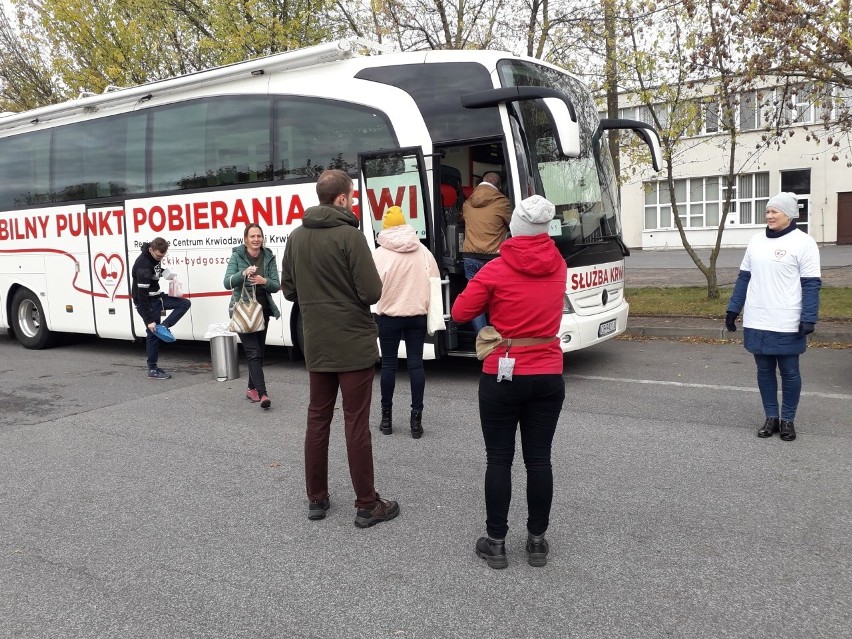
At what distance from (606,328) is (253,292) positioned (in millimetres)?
3845

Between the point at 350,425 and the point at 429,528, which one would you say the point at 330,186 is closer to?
the point at 350,425

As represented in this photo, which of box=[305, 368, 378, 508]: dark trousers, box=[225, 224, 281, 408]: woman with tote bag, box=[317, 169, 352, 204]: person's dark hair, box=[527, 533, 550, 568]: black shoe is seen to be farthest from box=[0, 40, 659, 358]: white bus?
box=[527, 533, 550, 568]: black shoe

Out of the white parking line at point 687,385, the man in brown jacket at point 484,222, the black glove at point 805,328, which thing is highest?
the man in brown jacket at point 484,222

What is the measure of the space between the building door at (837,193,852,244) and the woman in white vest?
3239 cm

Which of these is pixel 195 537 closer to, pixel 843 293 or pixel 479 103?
pixel 479 103

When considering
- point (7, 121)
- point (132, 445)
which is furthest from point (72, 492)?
point (7, 121)

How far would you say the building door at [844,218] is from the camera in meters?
33.7

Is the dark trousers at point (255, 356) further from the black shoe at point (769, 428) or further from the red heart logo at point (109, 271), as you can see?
the black shoe at point (769, 428)

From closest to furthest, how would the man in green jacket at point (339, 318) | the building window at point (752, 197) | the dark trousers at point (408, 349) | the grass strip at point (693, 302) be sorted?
the man in green jacket at point (339, 318)
the dark trousers at point (408, 349)
the grass strip at point (693, 302)
the building window at point (752, 197)

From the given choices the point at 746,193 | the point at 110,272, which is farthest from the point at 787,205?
the point at 746,193

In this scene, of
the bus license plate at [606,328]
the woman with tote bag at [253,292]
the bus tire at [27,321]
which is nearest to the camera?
the woman with tote bag at [253,292]

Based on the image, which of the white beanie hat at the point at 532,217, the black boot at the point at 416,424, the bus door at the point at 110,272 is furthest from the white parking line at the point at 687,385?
the bus door at the point at 110,272

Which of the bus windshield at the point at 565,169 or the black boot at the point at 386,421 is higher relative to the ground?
the bus windshield at the point at 565,169

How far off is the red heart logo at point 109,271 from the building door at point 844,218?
32694 millimetres
